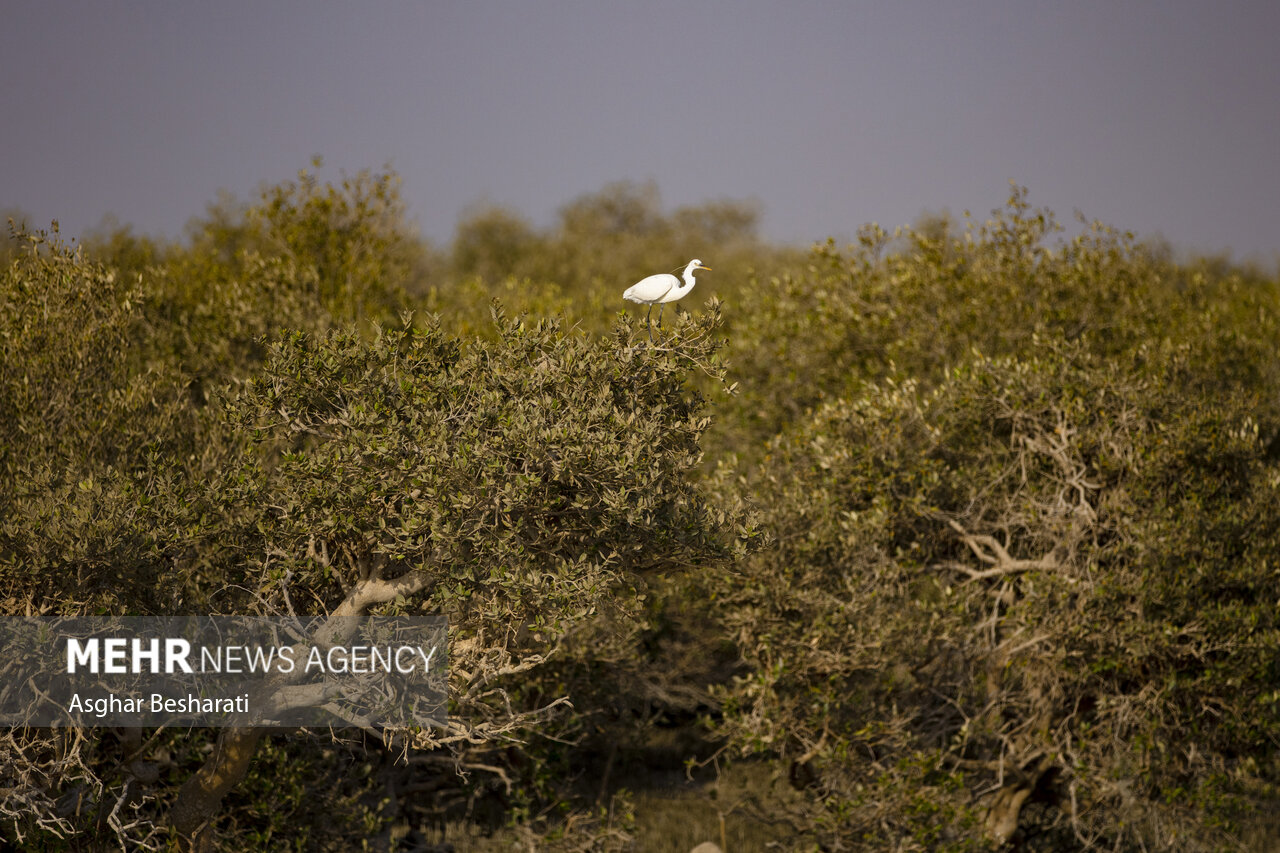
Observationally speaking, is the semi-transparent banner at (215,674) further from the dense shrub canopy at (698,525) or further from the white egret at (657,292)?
the white egret at (657,292)

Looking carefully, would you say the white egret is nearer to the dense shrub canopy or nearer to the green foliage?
the dense shrub canopy

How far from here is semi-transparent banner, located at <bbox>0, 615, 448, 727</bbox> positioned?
11.1 m

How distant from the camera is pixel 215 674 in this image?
1226 cm

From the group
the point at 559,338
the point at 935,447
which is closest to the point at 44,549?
the point at 559,338

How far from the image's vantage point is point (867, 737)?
49.8ft

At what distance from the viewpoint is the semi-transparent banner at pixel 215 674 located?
11055mm

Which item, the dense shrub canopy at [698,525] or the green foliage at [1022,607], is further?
the green foliage at [1022,607]

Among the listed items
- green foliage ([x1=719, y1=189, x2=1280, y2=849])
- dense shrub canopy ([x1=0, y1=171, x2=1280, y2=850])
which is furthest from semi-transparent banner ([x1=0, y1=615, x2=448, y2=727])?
green foliage ([x1=719, y1=189, x2=1280, y2=849])

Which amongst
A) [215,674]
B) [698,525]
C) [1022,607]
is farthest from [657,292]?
[1022,607]

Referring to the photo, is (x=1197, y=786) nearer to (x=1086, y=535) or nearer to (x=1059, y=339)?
(x=1086, y=535)

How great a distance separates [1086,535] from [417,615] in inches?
388

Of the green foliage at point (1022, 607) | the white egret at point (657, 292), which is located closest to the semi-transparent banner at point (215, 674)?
the white egret at point (657, 292)

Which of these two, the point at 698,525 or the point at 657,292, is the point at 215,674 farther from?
the point at 657,292

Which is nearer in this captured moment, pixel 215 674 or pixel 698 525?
pixel 698 525
